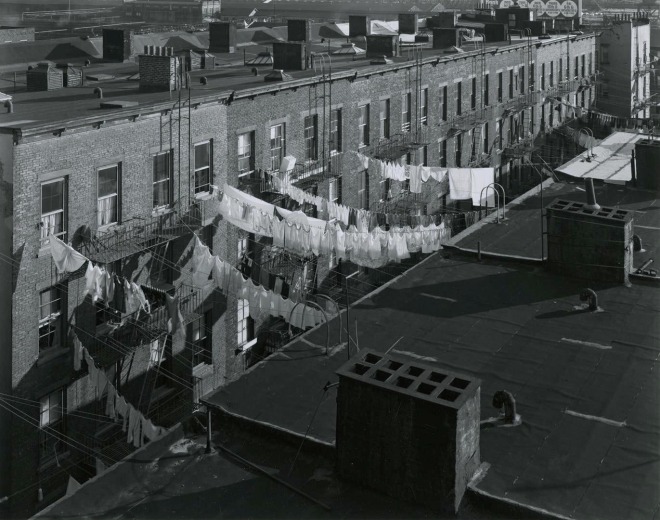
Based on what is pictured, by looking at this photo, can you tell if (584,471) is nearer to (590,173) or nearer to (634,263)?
(634,263)

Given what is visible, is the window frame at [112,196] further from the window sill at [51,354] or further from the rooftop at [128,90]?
the window sill at [51,354]

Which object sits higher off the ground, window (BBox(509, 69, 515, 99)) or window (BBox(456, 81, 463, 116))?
window (BBox(509, 69, 515, 99))

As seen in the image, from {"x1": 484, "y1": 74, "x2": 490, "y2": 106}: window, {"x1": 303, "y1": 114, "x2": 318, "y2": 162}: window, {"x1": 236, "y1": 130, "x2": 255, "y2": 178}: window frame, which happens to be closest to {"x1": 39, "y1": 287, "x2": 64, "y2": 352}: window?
{"x1": 236, "y1": 130, "x2": 255, "y2": 178}: window frame

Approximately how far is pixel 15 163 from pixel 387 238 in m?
13.5

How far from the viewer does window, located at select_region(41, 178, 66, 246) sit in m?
25.4

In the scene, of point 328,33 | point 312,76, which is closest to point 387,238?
point 312,76

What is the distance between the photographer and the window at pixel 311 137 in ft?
127

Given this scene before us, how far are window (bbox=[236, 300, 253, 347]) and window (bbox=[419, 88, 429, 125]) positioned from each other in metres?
18.5

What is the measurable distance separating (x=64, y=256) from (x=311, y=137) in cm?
1658

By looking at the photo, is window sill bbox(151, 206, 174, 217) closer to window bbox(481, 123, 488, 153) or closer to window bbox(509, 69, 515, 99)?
window bbox(481, 123, 488, 153)

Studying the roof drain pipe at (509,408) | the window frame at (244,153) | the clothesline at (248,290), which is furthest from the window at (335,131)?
the roof drain pipe at (509,408)

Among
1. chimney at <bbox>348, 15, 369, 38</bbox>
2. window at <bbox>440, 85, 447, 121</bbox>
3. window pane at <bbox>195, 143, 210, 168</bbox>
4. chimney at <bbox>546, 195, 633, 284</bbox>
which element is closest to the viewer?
chimney at <bbox>546, 195, 633, 284</bbox>

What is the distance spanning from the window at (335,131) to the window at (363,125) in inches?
80.6

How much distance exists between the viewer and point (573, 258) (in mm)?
25797
